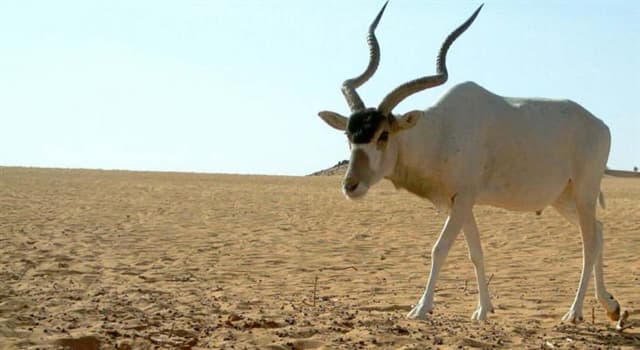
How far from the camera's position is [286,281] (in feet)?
36.8

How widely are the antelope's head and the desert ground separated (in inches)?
50.5

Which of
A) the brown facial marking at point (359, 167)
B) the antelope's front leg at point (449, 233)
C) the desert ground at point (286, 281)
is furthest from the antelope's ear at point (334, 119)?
the desert ground at point (286, 281)

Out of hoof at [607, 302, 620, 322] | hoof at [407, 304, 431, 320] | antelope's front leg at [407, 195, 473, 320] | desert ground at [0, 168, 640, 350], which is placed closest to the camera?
desert ground at [0, 168, 640, 350]

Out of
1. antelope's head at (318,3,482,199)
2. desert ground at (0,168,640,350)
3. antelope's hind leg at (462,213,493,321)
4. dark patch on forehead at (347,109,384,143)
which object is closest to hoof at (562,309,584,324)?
desert ground at (0,168,640,350)

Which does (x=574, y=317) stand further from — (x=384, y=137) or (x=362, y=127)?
(x=362, y=127)

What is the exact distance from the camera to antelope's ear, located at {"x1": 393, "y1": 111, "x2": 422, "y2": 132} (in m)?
7.88

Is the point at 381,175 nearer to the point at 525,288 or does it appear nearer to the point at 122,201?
the point at 525,288

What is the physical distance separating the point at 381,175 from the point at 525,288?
12.2 feet

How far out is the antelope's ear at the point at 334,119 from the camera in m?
8.20

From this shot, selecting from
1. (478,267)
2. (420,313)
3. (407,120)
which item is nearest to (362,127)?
(407,120)

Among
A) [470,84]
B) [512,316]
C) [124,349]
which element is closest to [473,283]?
[512,316]

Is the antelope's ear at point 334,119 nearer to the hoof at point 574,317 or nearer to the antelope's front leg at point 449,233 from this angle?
the antelope's front leg at point 449,233

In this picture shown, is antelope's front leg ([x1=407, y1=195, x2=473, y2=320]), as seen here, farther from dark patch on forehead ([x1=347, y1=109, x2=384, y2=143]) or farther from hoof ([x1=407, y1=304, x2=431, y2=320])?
dark patch on forehead ([x1=347, y1=109, x2=384, y2=143])

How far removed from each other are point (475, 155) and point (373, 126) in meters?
1.15
